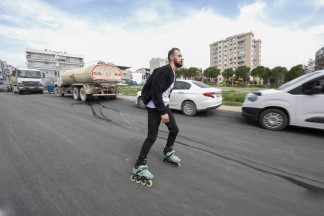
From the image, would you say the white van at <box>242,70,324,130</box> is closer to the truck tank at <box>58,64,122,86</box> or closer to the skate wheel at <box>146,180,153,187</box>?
the skate wheel at <box>146,180,153,187</box>

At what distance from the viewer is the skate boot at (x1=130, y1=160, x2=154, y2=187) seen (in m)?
2.76

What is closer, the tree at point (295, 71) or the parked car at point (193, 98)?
the parked car at point (193, 98)

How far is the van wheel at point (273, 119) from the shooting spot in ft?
18.9

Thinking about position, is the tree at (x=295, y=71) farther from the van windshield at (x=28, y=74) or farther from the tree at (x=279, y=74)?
the van windshield at (x=28, y=74)

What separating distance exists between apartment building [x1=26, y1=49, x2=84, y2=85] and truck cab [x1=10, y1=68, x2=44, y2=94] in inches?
1729

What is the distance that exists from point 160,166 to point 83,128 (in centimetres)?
346

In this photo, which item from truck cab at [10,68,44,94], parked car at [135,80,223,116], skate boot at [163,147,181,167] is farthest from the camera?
truck cab at [10,68,44,94]

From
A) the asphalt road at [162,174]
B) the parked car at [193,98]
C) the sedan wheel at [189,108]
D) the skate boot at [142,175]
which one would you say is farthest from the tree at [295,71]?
the skate boot at [142,175]

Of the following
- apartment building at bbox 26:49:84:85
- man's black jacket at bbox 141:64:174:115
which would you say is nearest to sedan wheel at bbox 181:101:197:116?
man's black jacket at bbox 141:64:174:115

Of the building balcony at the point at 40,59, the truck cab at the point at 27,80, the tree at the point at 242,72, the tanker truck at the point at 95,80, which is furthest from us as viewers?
the building balcony at the point at 40,59

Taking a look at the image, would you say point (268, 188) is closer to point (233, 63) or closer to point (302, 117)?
point (302, 117)

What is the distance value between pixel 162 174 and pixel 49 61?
77.0 meters

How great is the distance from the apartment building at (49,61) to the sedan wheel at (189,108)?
62634mm

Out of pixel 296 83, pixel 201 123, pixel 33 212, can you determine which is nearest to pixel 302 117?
pixel 296 83
